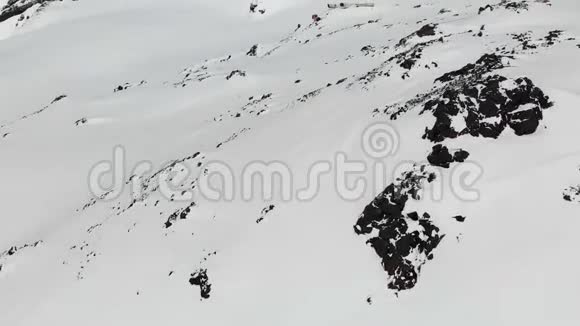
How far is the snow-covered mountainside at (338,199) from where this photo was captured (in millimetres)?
12938

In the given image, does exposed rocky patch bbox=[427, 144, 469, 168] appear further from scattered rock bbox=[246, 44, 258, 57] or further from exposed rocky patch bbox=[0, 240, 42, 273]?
scattered rock bbox=[246, 44, 258, 57]

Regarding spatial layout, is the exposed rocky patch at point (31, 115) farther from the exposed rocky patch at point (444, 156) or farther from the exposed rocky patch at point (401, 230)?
the exposed rocky patch at point (444, 156)

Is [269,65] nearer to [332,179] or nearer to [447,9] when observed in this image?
[447,9]

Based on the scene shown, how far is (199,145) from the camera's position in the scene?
24.1 m

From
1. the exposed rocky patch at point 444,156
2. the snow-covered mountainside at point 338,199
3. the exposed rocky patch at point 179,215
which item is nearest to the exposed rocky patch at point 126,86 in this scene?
the snow-covered mountainside at point 338,199

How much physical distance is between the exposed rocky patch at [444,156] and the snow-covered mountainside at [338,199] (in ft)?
0.14

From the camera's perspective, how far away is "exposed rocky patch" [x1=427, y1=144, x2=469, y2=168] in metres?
14.3

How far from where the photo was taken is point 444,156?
1440 cm

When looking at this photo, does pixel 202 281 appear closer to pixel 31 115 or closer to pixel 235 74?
pixel 235 74

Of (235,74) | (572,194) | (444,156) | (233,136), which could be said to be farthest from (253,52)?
(572,194)

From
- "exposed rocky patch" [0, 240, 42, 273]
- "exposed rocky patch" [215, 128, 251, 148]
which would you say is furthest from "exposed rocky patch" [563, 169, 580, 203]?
"exposed rocky patch" [0, 240, 42, 273]

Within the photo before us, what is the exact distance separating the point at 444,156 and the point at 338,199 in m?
3.42

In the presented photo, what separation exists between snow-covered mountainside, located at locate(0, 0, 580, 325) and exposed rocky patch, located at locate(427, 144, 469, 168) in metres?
0.04

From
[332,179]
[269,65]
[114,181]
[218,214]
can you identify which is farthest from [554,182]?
[269,65]
